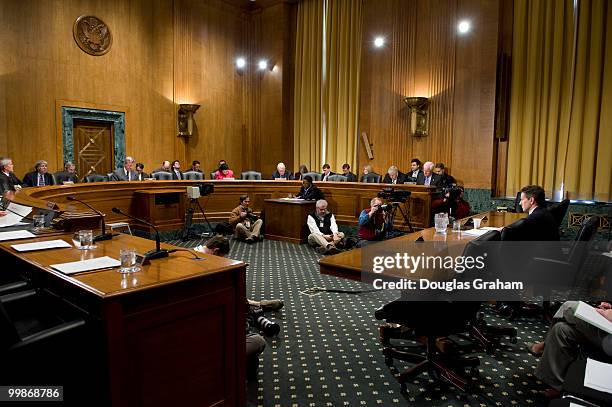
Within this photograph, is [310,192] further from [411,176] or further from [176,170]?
[176,170]

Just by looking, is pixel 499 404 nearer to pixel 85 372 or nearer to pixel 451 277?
pixel 451 277

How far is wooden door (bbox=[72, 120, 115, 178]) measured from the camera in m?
9.32

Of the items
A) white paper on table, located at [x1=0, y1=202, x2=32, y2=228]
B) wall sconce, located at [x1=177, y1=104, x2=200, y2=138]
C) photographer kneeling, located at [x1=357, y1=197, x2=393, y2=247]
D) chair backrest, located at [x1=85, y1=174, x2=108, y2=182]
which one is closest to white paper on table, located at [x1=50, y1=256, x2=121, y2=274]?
white paper on table, located at [x1=0, y1=202, x2=32, y2=228]

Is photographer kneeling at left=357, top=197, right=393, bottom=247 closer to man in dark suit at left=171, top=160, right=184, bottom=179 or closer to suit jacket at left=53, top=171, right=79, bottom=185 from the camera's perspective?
man in dark suit at left=171, top=160, right=184, bottom=179

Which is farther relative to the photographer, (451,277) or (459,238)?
(459,238)

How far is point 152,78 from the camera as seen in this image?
10281mm

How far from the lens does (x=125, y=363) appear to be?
6.18ft

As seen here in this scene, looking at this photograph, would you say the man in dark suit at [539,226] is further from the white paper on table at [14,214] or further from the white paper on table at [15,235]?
the white paper on table at [14,214]

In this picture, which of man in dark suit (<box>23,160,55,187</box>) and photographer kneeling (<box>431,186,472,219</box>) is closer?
photographer kneeling (<box>431,186,472,219</box>)

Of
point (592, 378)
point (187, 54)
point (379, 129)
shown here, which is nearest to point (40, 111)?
point (187, 54)

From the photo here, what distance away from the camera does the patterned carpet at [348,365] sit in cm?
267

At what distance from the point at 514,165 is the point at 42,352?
8098 mm

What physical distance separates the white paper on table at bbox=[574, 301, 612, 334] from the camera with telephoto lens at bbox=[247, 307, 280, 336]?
6.67 feet

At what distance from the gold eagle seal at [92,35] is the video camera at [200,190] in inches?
149
